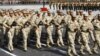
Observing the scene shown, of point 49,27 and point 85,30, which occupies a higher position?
point 85,30

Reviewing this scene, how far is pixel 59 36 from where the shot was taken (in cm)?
2139

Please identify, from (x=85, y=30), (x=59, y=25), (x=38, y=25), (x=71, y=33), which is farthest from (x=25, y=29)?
(x=71, y=33)

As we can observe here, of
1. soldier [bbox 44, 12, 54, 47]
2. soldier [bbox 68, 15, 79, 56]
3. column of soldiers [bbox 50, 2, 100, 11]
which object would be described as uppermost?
soldier [bbox 68, 15, 79, 56]

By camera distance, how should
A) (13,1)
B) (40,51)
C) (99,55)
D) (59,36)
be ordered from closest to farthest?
(99,55) → (40,51) → (59,36) → (13,1)

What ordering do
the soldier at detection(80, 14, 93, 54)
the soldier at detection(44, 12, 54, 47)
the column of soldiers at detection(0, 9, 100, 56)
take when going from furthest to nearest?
1. the soldier at detection(44, 12, 54, 47)
2. the column of soldiers at detection(0, 9, 100, 56)
3. the soldier at detection(80, 14, 93, 54)

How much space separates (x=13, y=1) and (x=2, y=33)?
123 feet

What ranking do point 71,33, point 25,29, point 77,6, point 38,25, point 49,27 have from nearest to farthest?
point 71,33, point 25,29, point 38,25, point 49,27, point 77,6

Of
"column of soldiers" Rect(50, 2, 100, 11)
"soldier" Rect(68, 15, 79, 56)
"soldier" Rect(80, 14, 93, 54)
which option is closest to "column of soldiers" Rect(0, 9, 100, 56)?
"soldier" Rect(80, 14, 93, 54)

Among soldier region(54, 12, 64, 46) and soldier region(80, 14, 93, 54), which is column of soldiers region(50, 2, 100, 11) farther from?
soldier region(80, 14, 93, 54)

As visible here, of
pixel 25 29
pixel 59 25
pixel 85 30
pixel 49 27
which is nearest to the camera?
pixel 85 30

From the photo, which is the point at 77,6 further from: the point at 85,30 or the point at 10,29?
the point at 85,30

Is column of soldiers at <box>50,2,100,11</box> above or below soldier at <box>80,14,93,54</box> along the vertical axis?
below

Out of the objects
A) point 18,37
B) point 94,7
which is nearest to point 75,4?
point 94,7

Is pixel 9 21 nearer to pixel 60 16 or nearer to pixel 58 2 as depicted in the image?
pixel 60 16
